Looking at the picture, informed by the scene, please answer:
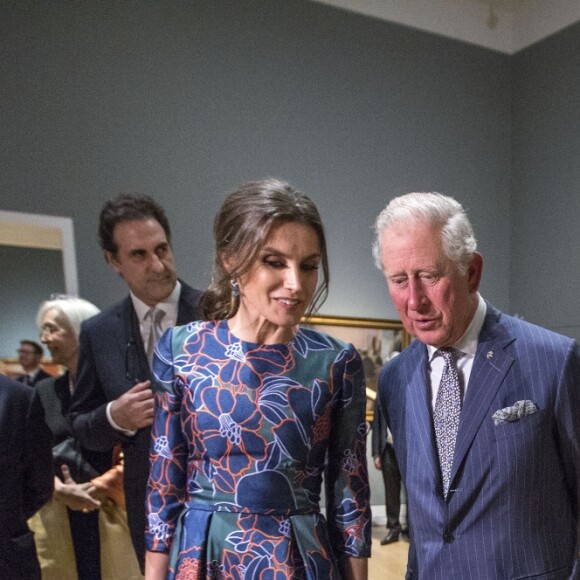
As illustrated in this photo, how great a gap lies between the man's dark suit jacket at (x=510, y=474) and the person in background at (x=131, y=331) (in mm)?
976

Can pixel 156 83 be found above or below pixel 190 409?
above

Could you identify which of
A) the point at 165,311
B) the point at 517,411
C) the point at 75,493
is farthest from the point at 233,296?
the point at 75,493

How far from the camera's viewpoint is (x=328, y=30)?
20.2 feet

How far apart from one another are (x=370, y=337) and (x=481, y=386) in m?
4.29

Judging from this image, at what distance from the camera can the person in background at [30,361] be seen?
12.4 feet

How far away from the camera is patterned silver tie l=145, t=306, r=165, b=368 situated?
2414mm

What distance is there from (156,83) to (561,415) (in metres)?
4.33

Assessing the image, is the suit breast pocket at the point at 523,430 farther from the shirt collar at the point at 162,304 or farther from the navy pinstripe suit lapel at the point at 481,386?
the shirt collar at the point at 162,304

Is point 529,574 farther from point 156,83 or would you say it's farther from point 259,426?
point 156,83

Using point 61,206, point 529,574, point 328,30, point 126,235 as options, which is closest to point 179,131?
point 61,206

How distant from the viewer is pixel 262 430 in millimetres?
1658

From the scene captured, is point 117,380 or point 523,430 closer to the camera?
point 523,430

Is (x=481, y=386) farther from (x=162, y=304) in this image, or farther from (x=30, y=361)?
(x=30, y=361)

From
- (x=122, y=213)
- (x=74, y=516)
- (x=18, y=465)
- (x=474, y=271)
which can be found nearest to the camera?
(x=474, y=271)
